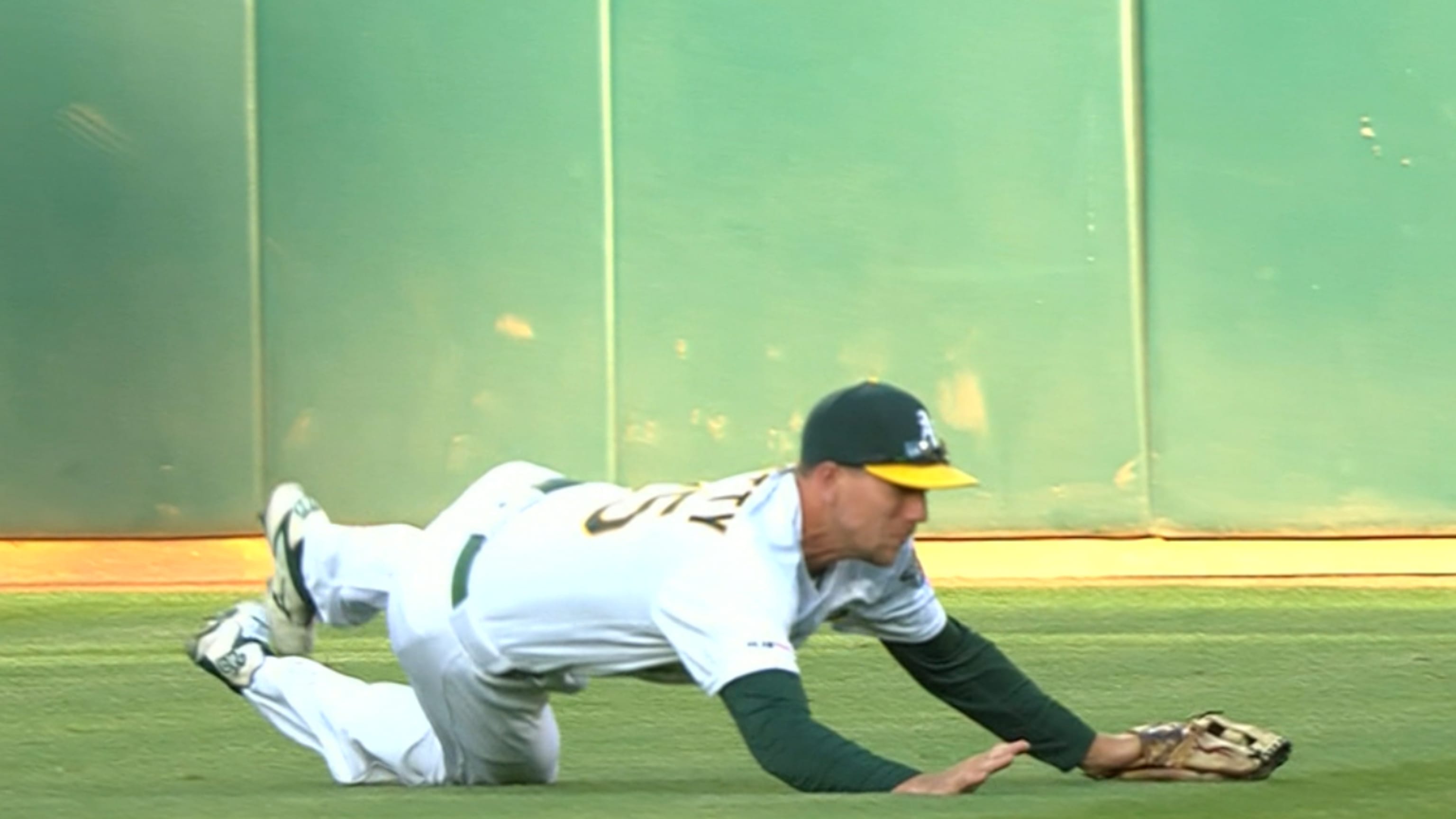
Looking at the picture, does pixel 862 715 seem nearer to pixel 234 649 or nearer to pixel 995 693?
pixel 995 693

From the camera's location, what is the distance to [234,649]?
230 inches

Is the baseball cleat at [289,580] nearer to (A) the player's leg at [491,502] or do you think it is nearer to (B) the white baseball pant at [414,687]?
(B) the white baseball pant at [414,687]

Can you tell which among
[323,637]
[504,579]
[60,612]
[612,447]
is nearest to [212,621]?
[504,579]

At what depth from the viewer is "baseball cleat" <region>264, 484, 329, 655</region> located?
5789 millimetres

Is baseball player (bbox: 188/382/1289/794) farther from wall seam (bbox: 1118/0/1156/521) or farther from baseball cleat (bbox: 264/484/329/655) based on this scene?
wall seam (bbox: 1118/0/1156/521)

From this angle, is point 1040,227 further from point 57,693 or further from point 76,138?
point 57,693

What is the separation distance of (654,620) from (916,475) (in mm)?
537

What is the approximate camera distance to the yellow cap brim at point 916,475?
4.76m

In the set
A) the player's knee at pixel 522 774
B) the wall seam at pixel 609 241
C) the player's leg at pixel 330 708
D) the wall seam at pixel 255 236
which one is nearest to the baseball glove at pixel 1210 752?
the player's knee at pixel 522 774

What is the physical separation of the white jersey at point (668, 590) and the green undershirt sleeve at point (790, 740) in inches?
1.0

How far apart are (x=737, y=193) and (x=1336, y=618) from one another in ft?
9.59

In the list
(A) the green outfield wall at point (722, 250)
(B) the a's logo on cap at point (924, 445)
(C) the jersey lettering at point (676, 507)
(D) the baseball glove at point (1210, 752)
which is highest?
(A) the green outfield wall at point (722, 250)

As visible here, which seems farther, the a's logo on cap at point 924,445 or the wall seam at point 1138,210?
the wall seam at point 1138,210

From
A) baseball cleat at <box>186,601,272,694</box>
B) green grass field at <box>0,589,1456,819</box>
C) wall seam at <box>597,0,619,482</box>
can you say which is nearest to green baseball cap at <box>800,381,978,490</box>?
green grass field at <box>0,589,1456,819</box>
